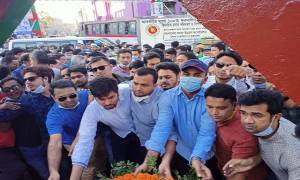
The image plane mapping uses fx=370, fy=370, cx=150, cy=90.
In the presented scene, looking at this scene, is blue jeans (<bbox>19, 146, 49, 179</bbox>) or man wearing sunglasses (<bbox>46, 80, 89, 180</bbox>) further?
blue jeans (<bbox>19, 146, 49, 179</bbox>)

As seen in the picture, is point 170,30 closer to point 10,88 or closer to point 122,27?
point 122,27

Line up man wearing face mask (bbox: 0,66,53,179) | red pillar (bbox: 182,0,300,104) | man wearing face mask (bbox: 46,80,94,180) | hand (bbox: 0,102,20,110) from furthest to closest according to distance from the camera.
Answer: man wearing face mask (bbox: 0,66,53,179), hand (bbox: 0,102,20,110), man wearing face mask (bbox: 46,80,94,180), red pillar (bbox: 182,0,300,104)

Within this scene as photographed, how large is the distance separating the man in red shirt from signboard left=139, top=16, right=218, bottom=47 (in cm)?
981

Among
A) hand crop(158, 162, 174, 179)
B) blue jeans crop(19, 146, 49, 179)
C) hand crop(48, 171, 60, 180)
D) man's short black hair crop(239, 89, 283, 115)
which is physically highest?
man's short black hair crop(239, 89, 283, 115)

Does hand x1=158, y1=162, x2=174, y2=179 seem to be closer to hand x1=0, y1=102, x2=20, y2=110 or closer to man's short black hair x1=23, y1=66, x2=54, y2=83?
hand x1=0, y1=102, x2=20, y2=110

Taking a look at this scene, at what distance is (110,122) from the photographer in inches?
117

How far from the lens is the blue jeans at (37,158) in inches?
140

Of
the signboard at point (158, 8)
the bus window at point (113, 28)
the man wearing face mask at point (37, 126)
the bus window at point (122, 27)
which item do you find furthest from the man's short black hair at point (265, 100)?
the bus window at point (113, 28)

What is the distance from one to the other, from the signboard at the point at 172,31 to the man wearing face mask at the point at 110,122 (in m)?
9.28

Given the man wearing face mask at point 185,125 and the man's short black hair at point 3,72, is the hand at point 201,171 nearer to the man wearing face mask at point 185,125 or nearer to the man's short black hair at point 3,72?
the man wearing face mask at point 185,125

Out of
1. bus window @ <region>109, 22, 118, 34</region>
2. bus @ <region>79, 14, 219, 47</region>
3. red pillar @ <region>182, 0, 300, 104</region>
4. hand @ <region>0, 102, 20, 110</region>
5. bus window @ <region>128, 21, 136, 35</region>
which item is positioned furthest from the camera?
bus window @ <region>109, 22, 118, 34</region>

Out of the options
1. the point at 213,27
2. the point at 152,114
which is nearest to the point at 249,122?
the point at 152,114

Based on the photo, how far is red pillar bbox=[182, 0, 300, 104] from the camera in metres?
0.91

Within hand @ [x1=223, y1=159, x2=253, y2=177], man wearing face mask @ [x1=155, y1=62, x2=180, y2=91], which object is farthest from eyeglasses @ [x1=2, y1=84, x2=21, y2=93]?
hand @ [x1=223, y1=159, x2=253, y2=177]
